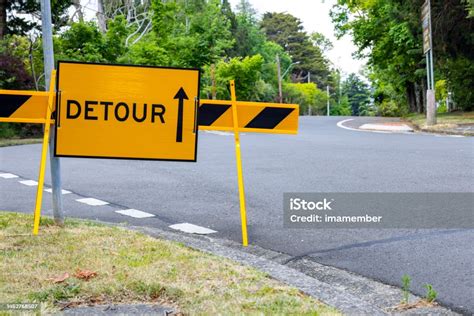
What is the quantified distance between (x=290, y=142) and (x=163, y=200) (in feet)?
30.9

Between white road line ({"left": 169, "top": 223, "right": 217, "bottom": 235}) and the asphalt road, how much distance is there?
0.13 metres

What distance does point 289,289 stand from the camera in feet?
12.6

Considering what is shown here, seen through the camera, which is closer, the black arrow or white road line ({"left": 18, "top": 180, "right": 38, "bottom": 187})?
the black arrow

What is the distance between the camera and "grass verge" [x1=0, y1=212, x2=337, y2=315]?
11.6 ft

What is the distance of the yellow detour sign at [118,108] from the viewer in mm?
5371

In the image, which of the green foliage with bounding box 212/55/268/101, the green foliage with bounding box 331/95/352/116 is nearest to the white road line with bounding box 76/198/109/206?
the green foliage with bounding box 212/55/268/101

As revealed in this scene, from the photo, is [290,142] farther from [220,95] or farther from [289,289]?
[220,95]

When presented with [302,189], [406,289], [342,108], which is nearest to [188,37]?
[302,189]

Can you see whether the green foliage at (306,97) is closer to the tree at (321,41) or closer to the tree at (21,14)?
the tree at (321,41)

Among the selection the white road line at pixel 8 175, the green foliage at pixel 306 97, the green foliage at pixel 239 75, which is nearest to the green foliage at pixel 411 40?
the green foliage at pixel 239 75

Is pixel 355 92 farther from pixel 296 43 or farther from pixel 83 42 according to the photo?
pixel 83 42

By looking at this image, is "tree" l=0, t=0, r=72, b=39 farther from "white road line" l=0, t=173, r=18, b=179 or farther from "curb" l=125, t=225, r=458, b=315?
"curb" l=125, t=225, r=458, b=315

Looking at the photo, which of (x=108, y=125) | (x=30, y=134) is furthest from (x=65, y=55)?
(x=108, y=125)

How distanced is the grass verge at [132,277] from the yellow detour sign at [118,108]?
757mm
